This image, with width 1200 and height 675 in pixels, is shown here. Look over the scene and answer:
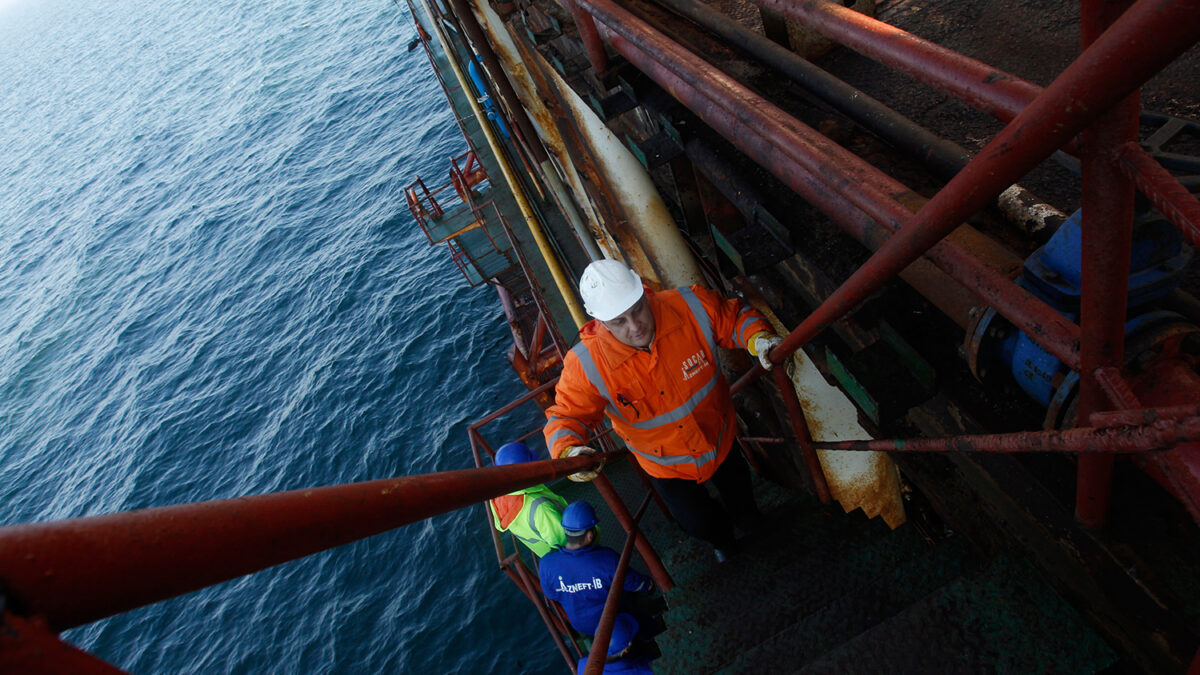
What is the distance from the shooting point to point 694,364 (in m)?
3.80

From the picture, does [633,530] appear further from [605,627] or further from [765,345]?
[765,345]

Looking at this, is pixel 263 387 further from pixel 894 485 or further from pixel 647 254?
pixel 894 485

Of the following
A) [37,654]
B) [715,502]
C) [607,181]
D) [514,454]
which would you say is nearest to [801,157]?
[37,654]

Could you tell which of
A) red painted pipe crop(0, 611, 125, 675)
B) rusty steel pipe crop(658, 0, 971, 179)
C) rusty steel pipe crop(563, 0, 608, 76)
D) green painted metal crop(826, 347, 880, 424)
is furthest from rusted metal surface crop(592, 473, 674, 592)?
red painted pipe crop(0, 611, 125, 675)

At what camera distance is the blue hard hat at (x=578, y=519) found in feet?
16.5

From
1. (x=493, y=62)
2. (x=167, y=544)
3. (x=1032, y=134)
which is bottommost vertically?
(x=493, y=62)

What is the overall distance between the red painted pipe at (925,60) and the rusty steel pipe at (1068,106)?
35 cm

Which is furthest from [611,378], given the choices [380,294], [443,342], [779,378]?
[380,294]

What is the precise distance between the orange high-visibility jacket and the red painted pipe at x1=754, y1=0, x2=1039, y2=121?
1.73 m

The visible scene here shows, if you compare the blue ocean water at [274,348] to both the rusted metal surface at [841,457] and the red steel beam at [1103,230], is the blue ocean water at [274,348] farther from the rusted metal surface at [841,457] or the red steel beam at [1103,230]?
the red steel beam at [1103,230]

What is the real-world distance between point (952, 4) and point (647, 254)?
246 centimetres

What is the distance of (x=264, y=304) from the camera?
2267 cm

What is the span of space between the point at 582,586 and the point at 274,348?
18241 millimetres

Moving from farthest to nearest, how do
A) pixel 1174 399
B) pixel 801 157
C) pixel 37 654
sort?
1. pixel 801 157
2. pixel 1174 399
3. pixel 37 654
